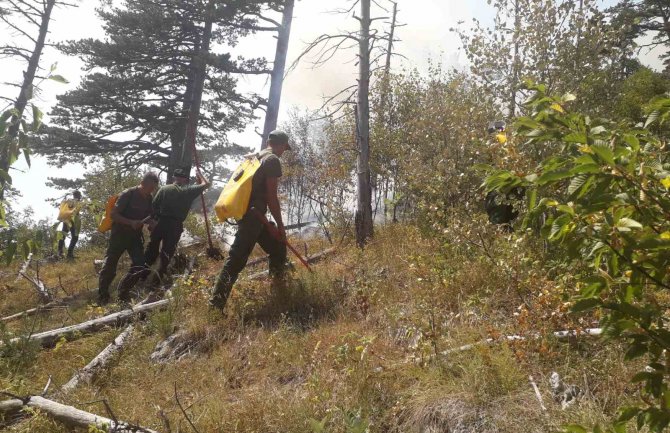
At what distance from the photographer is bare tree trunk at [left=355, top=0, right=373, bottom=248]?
7.60 meters

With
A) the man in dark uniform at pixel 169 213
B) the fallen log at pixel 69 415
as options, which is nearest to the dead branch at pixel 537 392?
the fallen log at pixel 69 415

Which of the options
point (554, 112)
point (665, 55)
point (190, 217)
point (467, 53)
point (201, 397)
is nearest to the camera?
point (554, 112)

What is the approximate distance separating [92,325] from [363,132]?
16.7ft

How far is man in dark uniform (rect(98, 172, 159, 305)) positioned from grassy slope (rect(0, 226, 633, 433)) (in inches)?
42.9

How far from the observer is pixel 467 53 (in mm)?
8602

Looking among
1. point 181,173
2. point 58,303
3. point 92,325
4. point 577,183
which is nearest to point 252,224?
point 92,325

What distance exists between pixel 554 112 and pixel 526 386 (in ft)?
7.09

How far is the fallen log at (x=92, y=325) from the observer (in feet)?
15.8

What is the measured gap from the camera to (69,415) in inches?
117

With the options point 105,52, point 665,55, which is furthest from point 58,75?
Answer: point 665,55

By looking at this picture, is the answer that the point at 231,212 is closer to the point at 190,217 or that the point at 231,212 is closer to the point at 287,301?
the point at 287,301

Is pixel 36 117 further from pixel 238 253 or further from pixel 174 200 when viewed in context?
pixel 174 200

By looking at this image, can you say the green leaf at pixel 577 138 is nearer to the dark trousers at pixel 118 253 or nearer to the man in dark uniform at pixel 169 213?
the man in dark uniform at pixel 169 213

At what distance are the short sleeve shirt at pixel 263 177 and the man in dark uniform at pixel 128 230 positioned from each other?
248cm
